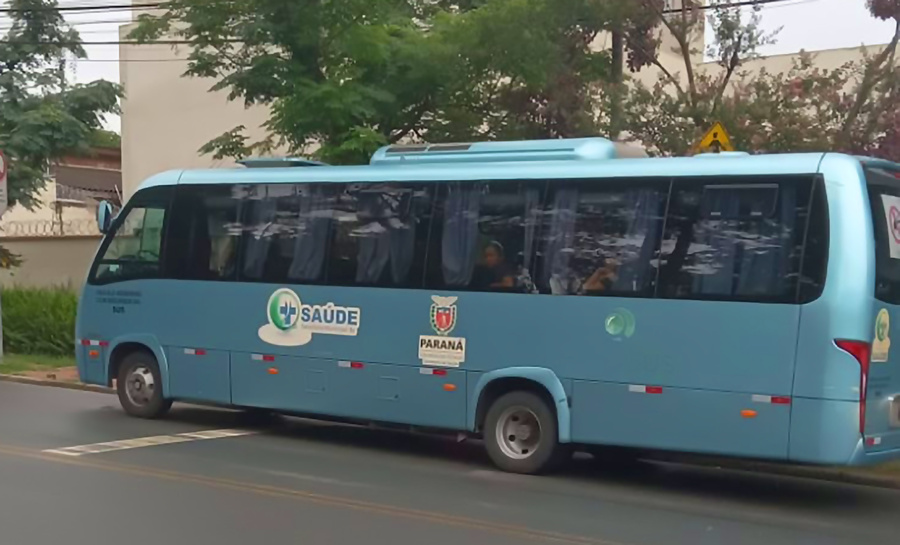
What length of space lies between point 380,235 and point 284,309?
4.77 ft

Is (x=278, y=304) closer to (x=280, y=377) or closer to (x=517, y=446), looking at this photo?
(x=280, y=377)

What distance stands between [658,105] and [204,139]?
1572 cm

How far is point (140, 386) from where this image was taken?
1467cm

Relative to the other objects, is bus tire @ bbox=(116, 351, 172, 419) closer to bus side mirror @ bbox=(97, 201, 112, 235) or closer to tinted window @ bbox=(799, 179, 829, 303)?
bus side mirror @ bbox=(97, 201, 112, 235)

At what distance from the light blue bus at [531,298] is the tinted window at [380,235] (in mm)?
24

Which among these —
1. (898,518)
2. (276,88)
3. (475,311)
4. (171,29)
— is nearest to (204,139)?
(171,29)

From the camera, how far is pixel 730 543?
875 centimetres

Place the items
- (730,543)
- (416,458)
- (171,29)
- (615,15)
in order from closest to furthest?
(730,543)
(416,458)
(615,15)
(171,29)

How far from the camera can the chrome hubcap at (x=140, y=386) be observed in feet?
47.9

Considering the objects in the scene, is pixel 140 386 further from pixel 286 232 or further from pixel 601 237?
pixel 601 237

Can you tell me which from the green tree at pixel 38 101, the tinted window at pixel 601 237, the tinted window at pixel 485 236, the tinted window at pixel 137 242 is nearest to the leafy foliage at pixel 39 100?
the green tree at pixel 38 101

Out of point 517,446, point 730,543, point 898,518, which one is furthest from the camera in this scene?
point 517,446

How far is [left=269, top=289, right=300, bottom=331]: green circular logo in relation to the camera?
13.1 m

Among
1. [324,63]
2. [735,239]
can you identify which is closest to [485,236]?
[735,239]
